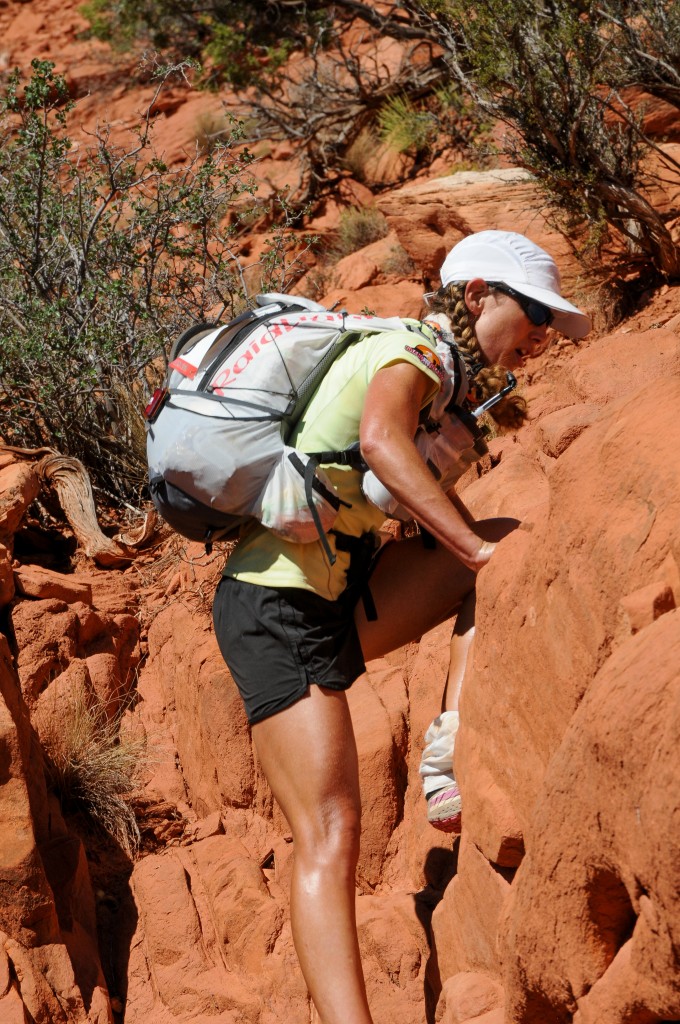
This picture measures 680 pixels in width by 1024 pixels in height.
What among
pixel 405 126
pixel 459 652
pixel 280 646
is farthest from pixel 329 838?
pixel 405 126

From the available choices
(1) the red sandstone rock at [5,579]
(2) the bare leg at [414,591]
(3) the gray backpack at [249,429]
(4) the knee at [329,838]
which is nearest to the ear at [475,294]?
(3) the gray backpack at [249,429]

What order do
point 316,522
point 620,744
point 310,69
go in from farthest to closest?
1. point 310,69
2. point 316,522
3. point 620,744

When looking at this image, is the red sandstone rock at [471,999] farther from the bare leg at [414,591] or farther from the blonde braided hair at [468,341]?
the blonde braided hair at [468,341]

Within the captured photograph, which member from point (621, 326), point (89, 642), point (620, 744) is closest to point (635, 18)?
point (621, 326)

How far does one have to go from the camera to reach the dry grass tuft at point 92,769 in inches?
183

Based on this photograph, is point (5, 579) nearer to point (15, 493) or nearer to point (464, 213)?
point (15, 493)

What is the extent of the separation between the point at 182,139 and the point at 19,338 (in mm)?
8397

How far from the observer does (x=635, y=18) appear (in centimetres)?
759

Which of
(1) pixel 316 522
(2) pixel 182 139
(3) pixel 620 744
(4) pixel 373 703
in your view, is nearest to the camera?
(3) pixel 620 744

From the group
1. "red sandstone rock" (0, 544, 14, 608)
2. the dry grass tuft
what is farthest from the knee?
"red sandstone rock" (0, 544, 14, 608)

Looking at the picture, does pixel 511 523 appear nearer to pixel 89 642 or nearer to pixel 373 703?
pixel 373 703

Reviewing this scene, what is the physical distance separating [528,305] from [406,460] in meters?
0.59

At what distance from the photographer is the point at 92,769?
15.5 ft

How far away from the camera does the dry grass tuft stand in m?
4.64
